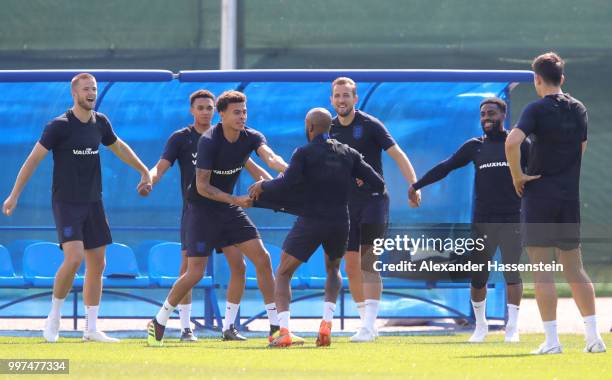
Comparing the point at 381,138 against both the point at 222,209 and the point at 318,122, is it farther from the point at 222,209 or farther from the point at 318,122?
the point at 222,209

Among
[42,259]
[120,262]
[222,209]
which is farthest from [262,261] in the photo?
[42,259]

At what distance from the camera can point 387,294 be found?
511 inches

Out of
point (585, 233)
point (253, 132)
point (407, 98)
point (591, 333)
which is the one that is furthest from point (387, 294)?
point (585, 233)

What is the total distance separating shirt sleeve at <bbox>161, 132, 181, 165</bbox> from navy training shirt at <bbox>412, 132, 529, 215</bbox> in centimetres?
211

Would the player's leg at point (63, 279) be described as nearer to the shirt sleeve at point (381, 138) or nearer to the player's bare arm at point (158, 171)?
the player's bare arm at point (158, 171)

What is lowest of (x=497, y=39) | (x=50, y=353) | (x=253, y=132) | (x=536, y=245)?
(x=50, y=353)

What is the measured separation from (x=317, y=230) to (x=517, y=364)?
6.31 ft

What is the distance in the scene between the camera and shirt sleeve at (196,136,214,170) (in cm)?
1019

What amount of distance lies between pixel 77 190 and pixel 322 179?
83.5 inches

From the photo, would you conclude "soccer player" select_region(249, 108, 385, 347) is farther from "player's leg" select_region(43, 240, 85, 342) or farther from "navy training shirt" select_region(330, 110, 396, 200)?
"player's leg" select_region(43, 240, 85, 342)

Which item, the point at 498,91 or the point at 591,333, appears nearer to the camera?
the point at 591,333

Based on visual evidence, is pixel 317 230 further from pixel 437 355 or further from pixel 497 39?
pixel 497 39

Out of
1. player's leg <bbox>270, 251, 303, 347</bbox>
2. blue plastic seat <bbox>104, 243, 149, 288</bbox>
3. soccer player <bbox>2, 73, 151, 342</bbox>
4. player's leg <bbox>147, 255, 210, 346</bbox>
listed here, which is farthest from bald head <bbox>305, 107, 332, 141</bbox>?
blue plastic seat <bbox>104, 243, 149, 288</bbox>

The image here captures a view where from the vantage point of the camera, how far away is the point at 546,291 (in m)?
9.02
